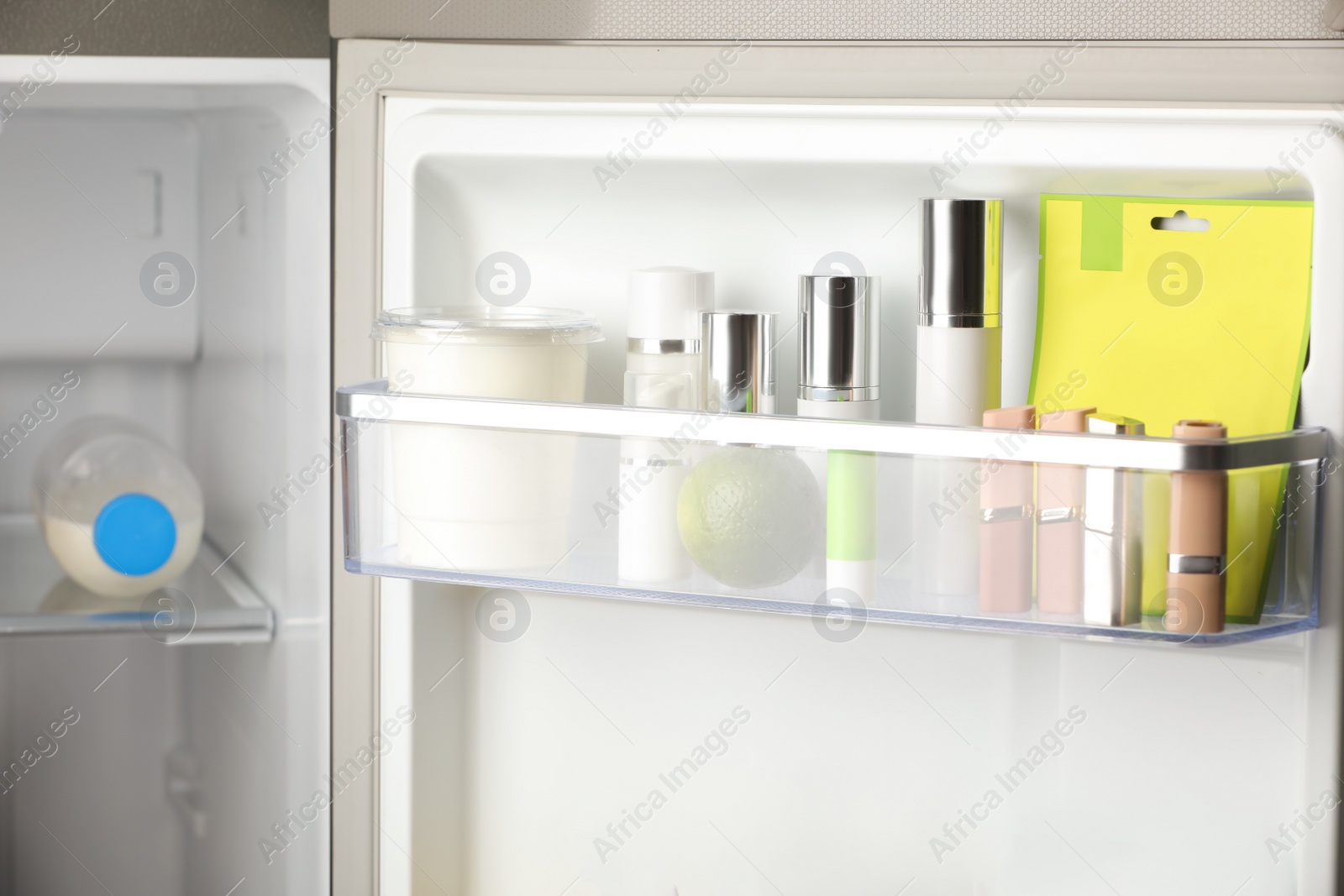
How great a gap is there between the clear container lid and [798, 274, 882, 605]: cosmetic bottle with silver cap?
4.8 inches

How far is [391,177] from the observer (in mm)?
599

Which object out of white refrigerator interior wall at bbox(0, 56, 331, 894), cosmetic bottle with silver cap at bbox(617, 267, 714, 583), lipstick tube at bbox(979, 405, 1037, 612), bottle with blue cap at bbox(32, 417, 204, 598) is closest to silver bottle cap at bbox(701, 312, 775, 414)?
cosmetic bottle with silver cap at bbox(617, 267, 714, 583)

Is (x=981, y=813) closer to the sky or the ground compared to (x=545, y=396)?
closer to the ground

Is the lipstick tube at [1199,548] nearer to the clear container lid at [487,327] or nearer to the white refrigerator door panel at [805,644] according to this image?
the white refrigerator door panel at [805,644]

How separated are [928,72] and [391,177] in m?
0.29

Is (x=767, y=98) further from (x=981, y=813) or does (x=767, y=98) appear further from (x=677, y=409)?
(x=981, y=813)

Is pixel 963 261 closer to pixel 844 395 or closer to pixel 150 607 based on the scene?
pixel 844 395

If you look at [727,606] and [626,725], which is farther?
[626,725]

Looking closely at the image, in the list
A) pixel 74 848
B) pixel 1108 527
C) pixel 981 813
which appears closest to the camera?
pixel 1108 527

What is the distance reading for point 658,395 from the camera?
559mm

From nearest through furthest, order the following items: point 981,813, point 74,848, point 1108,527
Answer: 1. point 1108,527
2. point 981,813
3. point 74,848

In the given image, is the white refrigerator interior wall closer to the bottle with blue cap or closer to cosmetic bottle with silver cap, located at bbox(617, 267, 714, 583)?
the bottle with blue cap

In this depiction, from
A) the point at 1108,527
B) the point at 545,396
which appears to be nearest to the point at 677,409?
the point at 545,396

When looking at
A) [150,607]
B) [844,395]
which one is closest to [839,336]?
[844,395]
